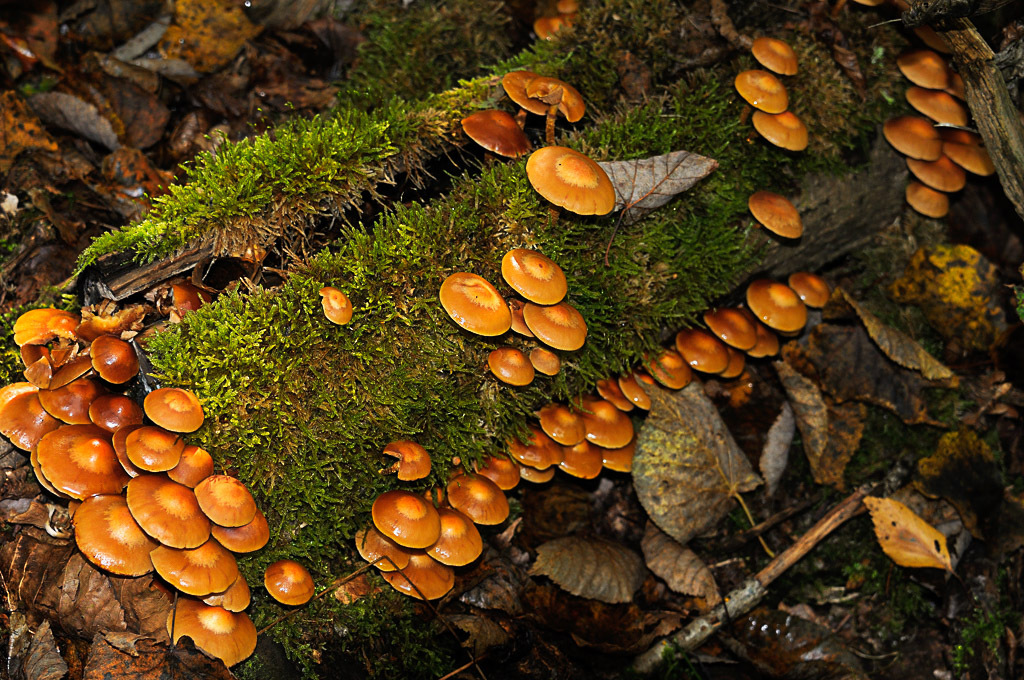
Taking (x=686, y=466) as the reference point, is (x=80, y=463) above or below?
above

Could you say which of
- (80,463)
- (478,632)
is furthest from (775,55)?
(80,463)

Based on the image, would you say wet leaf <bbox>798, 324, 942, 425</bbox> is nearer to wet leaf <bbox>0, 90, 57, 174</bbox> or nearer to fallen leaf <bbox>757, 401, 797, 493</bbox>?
fallen leaf <bbox>757, 401, 797, 493</bbox>

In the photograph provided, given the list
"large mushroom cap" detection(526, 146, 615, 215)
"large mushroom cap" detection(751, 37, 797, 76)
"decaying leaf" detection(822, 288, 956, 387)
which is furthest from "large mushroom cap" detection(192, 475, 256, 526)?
"decaying leaf" detection(822, 288, 956, 387)

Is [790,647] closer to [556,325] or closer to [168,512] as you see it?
[556,325]

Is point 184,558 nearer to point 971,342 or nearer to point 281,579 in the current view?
point 281,579

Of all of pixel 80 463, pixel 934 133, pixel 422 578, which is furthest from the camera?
pixel 934 133

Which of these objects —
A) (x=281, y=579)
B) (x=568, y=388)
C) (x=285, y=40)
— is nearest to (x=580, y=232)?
(x=568, y=388)
